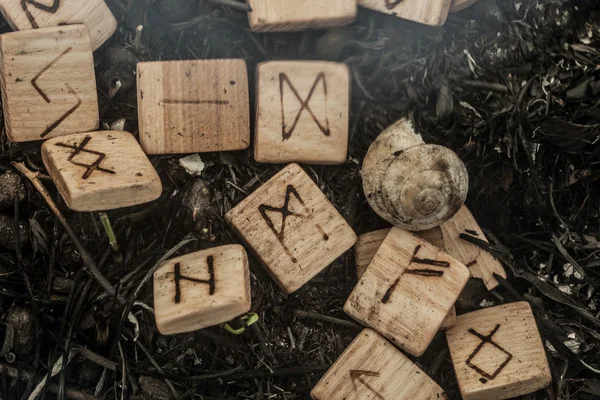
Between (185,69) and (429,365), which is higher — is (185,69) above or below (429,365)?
above

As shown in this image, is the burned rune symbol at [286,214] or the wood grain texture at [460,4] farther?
the wood grain texture at [460,4]

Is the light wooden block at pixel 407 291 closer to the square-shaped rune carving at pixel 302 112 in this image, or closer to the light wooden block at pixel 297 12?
the square-shaped rune carving at pixel 302 112

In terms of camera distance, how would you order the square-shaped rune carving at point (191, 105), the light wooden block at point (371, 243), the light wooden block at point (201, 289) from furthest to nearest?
the light wooden block at point (371, 243) < the square-shaped rune carving at point (191, 105) < the light wooden block at point (201, 289)

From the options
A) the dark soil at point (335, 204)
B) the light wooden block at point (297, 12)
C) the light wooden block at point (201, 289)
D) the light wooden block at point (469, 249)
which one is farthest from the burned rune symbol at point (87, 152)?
the light wooden block at point (469, 249)

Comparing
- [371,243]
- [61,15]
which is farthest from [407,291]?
[61,15]

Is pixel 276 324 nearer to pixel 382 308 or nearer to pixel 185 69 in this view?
pixel 382 308

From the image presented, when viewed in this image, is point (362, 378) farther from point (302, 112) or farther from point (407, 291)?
point (302, 112)

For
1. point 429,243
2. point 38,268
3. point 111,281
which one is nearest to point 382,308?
point 429,243
